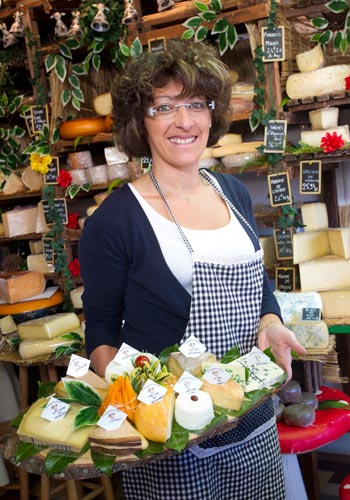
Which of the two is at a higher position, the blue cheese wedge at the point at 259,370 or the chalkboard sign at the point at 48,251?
the chalkboard sign at the point at 48,251

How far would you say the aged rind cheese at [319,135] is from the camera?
110 inches

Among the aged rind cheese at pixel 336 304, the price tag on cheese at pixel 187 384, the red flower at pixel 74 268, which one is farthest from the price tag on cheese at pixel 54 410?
the red flower at pixel 74 268

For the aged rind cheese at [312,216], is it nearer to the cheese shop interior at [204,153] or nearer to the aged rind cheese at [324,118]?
the cheese shop interior at [204,153]

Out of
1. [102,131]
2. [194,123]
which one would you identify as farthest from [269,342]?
[102,131]

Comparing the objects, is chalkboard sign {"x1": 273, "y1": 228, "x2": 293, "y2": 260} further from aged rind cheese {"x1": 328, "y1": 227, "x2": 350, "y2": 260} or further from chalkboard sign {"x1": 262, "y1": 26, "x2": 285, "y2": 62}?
chalkboard sign {"x1": 262, "y1": 26, "x2": 285, "y2": 62}

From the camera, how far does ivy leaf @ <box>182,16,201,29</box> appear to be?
2.89 metres

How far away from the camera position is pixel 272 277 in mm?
3113

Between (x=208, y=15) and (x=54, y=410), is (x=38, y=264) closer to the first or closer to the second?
(x=208, y=15)

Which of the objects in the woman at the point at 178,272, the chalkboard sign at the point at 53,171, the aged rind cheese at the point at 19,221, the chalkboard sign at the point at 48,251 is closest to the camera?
the woman at the point at 178,272

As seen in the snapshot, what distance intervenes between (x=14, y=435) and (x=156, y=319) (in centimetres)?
44

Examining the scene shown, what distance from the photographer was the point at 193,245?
1.61 metres

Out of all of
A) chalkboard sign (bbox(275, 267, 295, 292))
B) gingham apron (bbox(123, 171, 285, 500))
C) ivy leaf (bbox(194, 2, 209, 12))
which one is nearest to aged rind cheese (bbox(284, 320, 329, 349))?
chalkboard sign (bbox(275, 267, 295, 292))

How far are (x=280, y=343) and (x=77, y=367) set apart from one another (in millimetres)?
518

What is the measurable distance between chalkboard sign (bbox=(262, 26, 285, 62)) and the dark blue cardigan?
1472 millimetres
